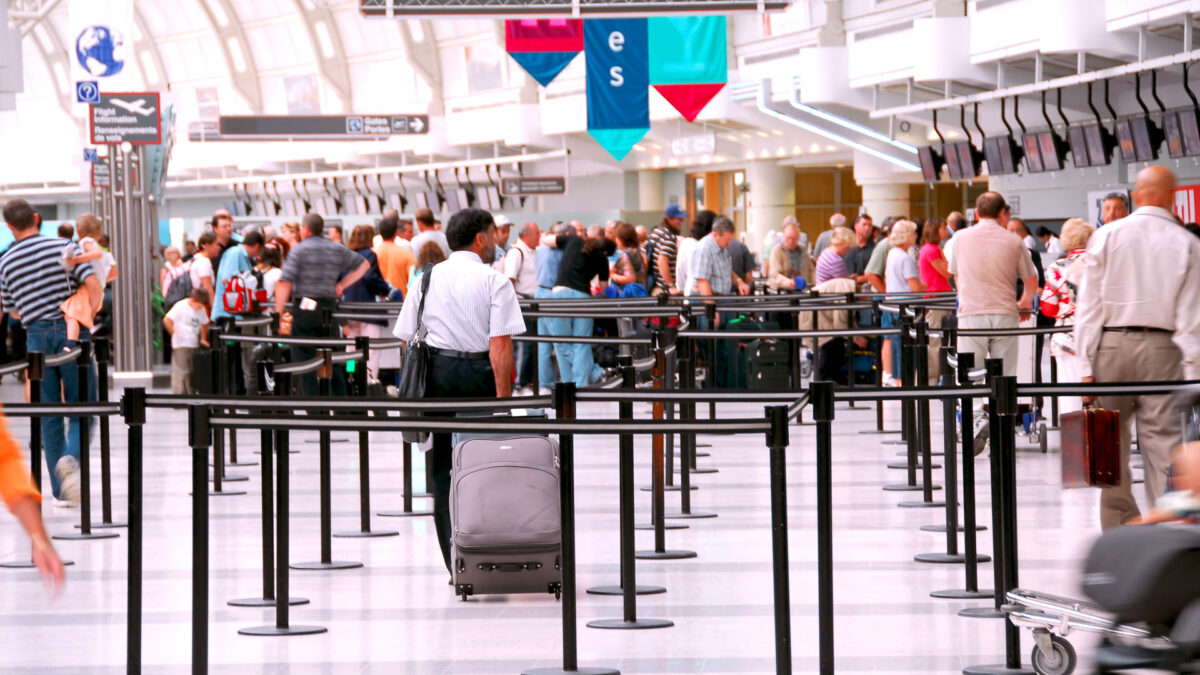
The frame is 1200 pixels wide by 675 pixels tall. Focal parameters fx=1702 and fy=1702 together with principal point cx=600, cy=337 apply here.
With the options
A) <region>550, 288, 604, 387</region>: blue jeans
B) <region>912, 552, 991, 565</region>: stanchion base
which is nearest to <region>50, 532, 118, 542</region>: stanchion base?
<region>912, 552, 991, 565</region>: stanchion base

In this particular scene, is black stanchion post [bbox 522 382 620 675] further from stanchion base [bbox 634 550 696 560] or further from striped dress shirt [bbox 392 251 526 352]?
stanchion base [bbox 634 550 696 560]

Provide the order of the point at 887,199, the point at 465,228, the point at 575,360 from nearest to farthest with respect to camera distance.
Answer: the point at 465,228
the point at 575,360
the point at 887,199

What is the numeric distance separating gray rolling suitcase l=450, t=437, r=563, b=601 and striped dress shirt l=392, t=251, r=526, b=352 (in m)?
0.66

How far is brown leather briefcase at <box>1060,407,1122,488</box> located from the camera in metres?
6.59

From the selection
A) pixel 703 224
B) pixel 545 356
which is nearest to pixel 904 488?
pixel 703 224

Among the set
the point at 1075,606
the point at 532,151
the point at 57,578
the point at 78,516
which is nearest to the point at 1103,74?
the point at 78,516

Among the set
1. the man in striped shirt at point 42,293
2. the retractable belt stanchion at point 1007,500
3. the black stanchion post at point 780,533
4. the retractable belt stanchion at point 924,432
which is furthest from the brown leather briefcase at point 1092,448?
the man in striped shirt at point 42,293

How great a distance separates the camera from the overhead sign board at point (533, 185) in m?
34.2

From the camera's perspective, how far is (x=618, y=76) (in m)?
19.4

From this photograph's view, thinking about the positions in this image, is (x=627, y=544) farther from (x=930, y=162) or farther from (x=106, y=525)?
(x=930, y=162)

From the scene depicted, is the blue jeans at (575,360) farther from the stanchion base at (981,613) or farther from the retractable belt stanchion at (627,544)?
the stanchion base at (981,613)

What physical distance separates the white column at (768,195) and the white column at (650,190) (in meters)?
4.01

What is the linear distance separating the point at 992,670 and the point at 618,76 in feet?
46.5

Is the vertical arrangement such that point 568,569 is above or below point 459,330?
below
